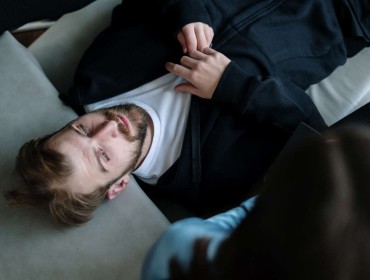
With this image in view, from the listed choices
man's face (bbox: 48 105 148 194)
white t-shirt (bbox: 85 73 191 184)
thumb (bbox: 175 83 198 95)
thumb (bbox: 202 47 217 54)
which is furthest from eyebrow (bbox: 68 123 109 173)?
thumb (bbox: 202 47 217 54)

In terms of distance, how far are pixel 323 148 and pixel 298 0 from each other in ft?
2.64

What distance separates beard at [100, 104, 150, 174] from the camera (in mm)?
938

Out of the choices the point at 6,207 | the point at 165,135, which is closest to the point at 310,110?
the point at 165,135

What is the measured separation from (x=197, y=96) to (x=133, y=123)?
0.17 meters

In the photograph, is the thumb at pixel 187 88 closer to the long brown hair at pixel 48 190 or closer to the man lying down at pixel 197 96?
the man lying down at pixel 197 96

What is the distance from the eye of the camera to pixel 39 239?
0.83 metres

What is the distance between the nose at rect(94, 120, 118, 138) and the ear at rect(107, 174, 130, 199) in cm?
10

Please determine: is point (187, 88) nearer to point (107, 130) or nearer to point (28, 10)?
point (107, 130)

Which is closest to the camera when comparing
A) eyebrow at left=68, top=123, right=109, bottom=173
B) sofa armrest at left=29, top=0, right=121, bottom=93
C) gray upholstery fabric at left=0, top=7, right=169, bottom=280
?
gray upholstery fabric at left=0, top=7, right=169, bottom=280

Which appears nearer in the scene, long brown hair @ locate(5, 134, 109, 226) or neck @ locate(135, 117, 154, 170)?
long brown hair @ locate(5, 134, 109, 226)

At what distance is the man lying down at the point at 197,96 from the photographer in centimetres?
92

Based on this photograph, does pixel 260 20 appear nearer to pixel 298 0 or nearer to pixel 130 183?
pixel 298 0

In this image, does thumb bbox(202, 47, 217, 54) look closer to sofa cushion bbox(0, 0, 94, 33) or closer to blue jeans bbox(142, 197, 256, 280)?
sofa cushion bbox(0, 0, 94, 33)

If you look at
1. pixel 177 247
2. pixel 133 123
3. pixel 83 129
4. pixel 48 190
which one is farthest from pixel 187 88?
pixel 177 247
